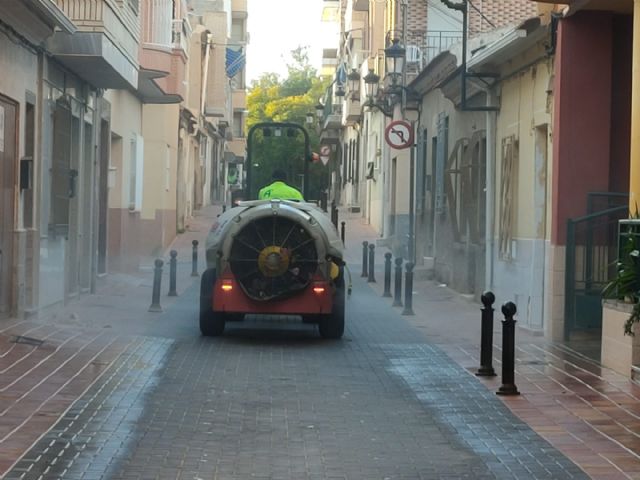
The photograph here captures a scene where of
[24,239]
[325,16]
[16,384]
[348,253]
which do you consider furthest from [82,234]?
[325,16]

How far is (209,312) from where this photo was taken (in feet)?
50.9

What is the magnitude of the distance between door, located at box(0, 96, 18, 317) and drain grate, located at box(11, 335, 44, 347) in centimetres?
177

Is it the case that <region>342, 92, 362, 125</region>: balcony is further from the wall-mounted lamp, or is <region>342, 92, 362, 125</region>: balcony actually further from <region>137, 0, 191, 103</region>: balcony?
<region>137, 0, 191, 103</region>: balcony

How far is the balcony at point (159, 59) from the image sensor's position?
25717 millimetres

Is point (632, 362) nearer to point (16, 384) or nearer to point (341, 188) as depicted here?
point (16, 384)

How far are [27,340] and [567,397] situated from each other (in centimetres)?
596

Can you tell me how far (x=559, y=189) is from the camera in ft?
51.5

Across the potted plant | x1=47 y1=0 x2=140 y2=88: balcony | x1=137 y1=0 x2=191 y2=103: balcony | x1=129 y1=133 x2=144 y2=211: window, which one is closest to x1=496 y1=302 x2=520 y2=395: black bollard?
the potted plant

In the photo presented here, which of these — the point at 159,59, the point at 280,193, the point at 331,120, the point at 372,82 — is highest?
the point at 331,120

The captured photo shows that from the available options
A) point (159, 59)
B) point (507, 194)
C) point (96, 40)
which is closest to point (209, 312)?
point (96, 40)

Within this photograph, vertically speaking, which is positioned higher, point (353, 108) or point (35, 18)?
point (353, 108)

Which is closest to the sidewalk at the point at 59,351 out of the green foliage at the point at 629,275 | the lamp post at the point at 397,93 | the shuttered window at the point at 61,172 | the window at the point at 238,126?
the shuttered window at the point at 61,172

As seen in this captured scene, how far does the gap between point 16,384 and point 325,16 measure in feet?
241

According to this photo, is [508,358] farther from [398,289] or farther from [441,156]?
[441,156]
